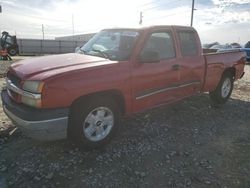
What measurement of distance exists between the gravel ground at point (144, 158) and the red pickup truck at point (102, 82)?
399 millimetres

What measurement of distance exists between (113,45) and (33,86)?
1.75 metres

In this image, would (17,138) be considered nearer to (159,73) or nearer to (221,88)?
(159,73)

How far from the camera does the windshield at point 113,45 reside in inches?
182

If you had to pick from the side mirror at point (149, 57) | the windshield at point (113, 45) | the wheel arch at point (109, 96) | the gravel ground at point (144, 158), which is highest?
the windshield at point (113, 45)

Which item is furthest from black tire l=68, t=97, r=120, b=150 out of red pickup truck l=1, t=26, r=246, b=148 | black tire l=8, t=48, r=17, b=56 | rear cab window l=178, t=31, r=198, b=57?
black tire l=8, t=48, r=17, b=56

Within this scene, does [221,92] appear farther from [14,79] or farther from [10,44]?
[10,44]

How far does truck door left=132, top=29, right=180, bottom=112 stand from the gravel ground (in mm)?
612

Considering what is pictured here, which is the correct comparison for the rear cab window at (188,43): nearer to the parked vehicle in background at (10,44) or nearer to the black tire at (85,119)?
the black tire at (85,119)

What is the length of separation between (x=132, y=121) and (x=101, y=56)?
62.4 inches

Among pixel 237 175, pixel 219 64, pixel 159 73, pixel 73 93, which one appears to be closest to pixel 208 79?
pixel 219 64

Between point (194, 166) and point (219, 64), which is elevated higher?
point (219, 64)

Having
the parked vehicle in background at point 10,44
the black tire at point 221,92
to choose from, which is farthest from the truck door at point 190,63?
the parked vehicle in background at point 10,44

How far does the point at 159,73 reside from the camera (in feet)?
16.3

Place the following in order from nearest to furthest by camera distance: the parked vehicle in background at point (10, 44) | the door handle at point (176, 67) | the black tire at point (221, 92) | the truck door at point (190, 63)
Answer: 1. the door handle at point (176, 67)
2. the truck door at point (190, 63)
3. the black tire at point (221, 92)
4. the parked vehicle in background at point (10, 44)
